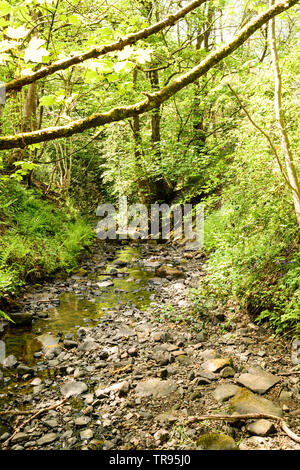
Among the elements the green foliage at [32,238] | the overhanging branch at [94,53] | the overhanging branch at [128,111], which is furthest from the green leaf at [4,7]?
the green foliage at [32,238]

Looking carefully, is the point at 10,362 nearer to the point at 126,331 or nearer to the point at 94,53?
the point at 126,331

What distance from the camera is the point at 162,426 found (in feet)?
9.37

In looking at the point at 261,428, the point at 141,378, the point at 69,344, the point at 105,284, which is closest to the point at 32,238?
the point at 105,284

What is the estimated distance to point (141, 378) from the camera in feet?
12.2

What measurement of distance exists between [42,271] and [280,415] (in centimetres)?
639

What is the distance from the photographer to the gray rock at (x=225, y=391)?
316 cm

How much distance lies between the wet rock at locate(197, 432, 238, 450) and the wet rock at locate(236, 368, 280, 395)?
2.70 feet

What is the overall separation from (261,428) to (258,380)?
2.52ft

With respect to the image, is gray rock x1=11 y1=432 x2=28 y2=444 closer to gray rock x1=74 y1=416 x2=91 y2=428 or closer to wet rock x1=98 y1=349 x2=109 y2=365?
gray rock x1=74 y1=416 x2=91 y2=428

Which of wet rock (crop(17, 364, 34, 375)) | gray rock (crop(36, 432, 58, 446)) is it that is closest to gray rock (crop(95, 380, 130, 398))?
gray rock (crop(36, 432, 58, 446))

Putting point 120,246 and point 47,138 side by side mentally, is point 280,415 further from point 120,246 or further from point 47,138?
point 120,246

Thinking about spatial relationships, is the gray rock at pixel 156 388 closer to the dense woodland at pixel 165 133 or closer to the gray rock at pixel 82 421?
the gray rock at pixel 82 421

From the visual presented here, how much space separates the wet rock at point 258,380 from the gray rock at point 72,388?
1820 millimetres
